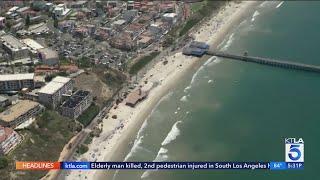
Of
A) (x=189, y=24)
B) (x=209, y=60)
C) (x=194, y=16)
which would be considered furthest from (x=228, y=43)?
(x=194, y=16)

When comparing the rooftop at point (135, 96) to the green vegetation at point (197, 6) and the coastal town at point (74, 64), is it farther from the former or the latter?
the green vegetation at point (197, 6)

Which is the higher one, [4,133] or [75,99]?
[4,133]

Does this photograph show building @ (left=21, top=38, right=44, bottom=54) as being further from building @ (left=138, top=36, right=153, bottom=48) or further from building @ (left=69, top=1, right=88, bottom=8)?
building @ (left=69, top=1, right=88, bottom=8)

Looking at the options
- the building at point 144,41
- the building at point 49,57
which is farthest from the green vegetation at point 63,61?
the building at point 144,41

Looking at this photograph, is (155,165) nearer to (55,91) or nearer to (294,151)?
(294,151)

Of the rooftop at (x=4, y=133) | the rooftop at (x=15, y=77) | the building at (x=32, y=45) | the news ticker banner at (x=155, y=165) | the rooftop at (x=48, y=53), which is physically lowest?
the news ticker banner at (x=155, y=165)

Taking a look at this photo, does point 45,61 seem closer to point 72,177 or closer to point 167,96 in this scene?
point 167,96

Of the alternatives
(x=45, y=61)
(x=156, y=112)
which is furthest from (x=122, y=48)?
(x=156, y=112)

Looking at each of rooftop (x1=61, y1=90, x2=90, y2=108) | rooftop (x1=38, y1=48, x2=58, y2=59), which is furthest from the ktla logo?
rooftop (x1=38, y1=48, x2=58, y2=59)
